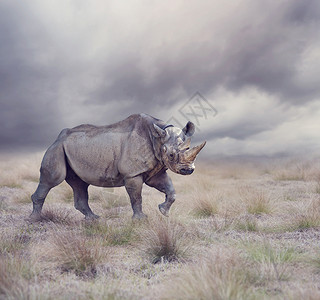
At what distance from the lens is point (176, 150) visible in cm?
494

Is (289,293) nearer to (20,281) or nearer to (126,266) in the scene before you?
(126,266)

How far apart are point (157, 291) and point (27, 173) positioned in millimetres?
12585

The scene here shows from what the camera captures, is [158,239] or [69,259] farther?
[158,239]

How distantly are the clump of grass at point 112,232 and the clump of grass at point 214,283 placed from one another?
1715mm

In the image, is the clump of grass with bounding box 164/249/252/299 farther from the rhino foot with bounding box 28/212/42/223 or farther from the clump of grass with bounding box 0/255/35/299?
the rhino foot with bounding box 28/212/42/223

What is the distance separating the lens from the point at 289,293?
246 centimetres

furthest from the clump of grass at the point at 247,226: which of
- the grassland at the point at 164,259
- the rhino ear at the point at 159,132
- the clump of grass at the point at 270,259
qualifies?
the rhino ear at the point at 159,132

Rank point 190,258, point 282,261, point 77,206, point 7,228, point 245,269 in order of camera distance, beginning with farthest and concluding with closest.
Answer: point 77,206 → point 7,228 → point 190,258 → point 282,261 → point 245,269

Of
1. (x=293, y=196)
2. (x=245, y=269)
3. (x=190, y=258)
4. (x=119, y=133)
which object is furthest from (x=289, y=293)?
(x=293, y=196)

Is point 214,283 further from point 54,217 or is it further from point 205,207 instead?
point 205,207

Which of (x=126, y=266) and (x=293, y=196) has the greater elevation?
(x=293, y=196)

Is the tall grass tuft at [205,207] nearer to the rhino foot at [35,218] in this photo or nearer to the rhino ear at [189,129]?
the rhino ear at [189,129]

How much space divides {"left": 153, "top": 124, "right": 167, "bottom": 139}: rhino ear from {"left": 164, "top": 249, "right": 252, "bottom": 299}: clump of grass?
2.40 m

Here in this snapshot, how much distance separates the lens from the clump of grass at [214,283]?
2.47 meters
